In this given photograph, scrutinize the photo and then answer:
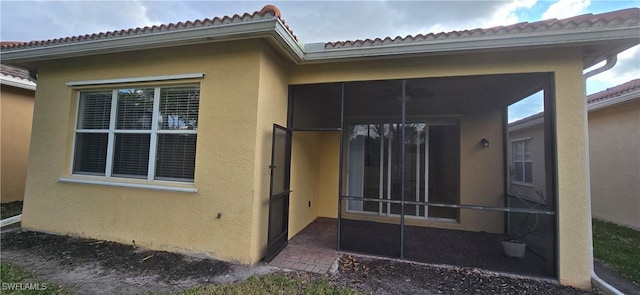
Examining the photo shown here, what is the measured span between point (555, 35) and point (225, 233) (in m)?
5.24

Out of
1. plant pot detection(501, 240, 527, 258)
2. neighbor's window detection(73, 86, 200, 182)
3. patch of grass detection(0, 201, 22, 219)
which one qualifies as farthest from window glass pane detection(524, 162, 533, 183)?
patch of grass detection(0, 201, 22, 219)

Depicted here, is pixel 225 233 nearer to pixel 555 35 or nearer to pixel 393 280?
pixel 393 280

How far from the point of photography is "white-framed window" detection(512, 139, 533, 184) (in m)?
4.98

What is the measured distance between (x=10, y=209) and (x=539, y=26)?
11464 mm

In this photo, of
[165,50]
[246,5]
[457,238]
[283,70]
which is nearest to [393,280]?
[457,238]

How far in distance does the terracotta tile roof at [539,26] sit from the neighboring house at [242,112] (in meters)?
0.02

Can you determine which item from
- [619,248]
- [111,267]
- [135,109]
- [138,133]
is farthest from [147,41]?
[619,248]

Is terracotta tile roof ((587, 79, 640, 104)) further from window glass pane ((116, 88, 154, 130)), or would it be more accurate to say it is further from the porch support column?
window glass pane ((116, 88, 154, 130))

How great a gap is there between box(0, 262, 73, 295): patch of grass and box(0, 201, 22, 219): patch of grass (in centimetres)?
390

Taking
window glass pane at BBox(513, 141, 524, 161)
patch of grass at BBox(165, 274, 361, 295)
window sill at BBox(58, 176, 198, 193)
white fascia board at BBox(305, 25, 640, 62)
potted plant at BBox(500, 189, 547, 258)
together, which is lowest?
patch of grass at BBox(165, 274, 361, 295)

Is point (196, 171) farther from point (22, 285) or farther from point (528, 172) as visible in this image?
point (528, 172)

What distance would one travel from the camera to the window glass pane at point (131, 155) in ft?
15.0

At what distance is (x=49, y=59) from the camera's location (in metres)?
5.00

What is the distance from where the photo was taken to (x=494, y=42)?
3.48m
